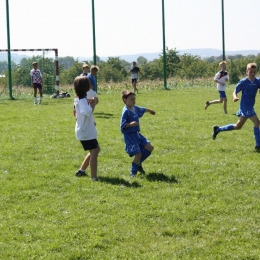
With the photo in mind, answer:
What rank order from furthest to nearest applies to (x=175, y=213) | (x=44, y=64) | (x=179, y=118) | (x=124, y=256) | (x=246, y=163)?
1. (x=44, y=64)
2. (x=179, y=118)
3. (x=246, y=163)
4. (x=175, y=213)
5. (x=124, y=256)

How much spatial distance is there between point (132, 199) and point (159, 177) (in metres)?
1.27

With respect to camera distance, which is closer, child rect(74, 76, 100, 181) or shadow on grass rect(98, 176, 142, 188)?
shadow on grass rect(98, 176, 142, 188)


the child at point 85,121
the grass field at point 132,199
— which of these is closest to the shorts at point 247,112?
the grass field at point 132,199

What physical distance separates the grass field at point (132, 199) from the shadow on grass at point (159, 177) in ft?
0.05

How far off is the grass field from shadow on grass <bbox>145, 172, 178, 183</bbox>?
0.05 feet

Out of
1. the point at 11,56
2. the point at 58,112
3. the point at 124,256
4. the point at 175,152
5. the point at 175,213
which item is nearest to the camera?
the point at 124,256

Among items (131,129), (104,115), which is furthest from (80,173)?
(104,115)

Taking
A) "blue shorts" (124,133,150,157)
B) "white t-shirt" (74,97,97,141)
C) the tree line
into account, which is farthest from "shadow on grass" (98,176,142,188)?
the tree line

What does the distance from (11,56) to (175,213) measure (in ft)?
64.4

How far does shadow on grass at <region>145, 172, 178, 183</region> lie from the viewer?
26.6ft

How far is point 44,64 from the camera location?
1057 inches

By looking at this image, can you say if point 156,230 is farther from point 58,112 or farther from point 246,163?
point 58,112

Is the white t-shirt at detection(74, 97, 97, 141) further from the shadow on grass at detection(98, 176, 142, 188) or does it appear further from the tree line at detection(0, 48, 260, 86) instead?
the tree line at detection(0, 48, 260, 86)

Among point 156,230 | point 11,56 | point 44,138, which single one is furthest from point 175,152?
point 11,56
